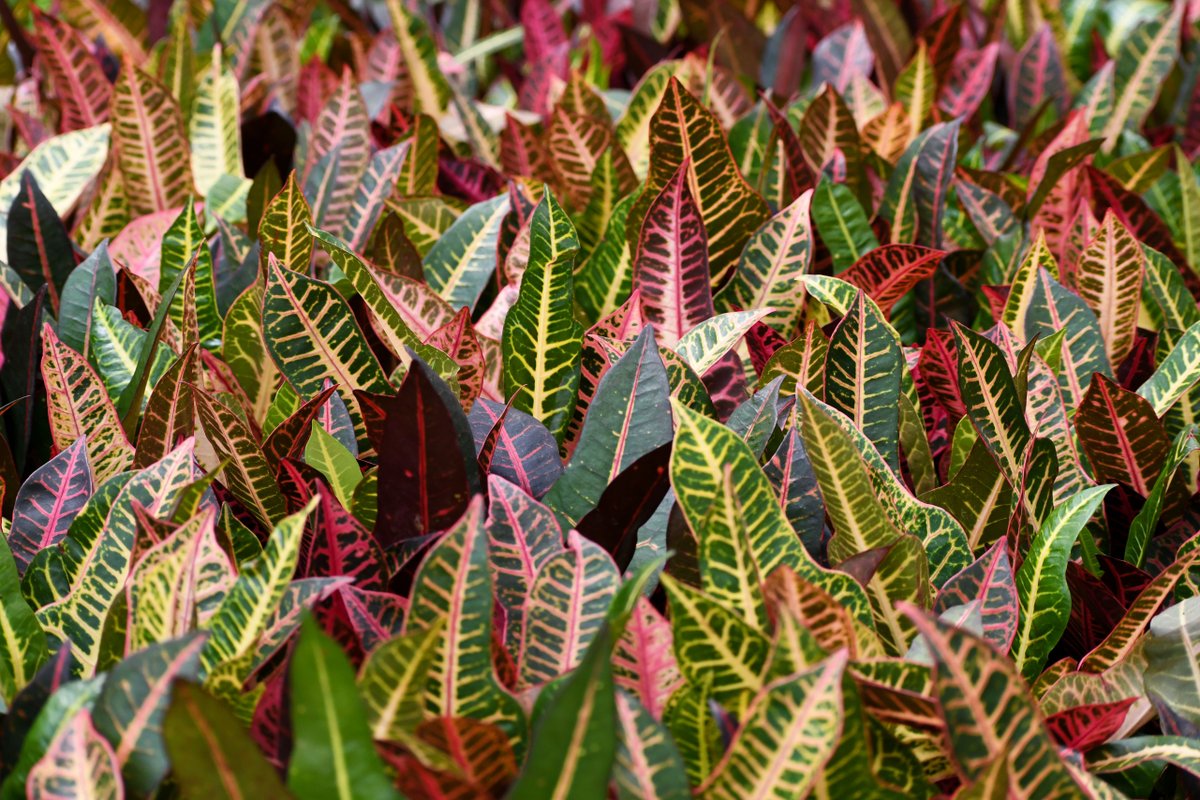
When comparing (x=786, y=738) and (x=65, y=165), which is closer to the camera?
(x=786, y=738)

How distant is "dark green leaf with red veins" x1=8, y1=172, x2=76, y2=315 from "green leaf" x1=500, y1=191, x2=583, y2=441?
0.80 m

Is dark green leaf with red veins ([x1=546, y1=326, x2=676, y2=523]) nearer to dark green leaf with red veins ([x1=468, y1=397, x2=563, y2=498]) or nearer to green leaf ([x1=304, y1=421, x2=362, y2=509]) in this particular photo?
dark green leaf with red veins ([x1=468, y1=397, x2=563, y2=498])

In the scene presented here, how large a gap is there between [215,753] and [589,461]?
612mm

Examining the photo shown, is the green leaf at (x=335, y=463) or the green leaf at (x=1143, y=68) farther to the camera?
the green leaf at (x=1143, y=68)

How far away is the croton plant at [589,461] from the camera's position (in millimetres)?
1089

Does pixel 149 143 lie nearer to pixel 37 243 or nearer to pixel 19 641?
pixel 37 243

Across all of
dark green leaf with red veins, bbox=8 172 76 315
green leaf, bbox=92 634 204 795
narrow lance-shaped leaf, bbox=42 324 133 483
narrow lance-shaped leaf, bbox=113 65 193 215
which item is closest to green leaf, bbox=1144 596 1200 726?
green leaf, bbox=92 634 204 795

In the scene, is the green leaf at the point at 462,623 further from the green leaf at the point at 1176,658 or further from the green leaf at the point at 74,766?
the green leaf at the point at 1176,658

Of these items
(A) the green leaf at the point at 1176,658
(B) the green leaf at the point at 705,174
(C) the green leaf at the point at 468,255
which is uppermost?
(B) the green leaf at the point at 705,174

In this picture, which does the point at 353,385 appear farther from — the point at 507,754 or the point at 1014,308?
the point at 1014,308

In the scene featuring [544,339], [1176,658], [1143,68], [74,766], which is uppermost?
[1143,68]

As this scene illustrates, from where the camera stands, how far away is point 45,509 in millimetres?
1492

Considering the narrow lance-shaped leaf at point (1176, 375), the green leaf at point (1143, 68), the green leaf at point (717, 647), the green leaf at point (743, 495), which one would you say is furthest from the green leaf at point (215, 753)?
the green leaf at point (1143, 68)

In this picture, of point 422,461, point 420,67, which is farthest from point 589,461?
point 420,67
